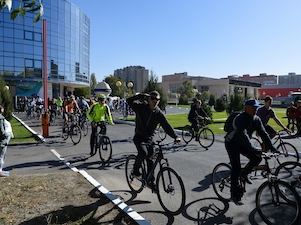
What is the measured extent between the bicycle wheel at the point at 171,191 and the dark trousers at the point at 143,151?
17.5 inches

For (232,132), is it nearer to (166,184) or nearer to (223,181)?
(223,181)

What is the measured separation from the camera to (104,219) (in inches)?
158

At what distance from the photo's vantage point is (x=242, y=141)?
4070 millimetres

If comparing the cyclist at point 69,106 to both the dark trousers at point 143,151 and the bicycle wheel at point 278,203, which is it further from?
the bicycle wheel at point 278,203

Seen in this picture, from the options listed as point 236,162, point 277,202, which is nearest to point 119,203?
point 236,162

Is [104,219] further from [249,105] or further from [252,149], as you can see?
[249,105]

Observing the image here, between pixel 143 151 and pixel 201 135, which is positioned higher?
pixel 143 151

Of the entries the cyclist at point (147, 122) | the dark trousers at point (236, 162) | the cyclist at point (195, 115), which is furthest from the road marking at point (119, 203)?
the cyclist at point (195, 115)

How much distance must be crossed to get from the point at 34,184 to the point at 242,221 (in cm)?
400

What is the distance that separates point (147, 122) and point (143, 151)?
0.53 metres

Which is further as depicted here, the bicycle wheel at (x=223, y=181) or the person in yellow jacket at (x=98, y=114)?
the person in yellow jacket at (x=98, y=114)

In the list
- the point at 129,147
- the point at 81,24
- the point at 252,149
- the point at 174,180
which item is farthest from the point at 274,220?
the point at 81,24

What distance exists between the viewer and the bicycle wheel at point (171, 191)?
13.4 feet

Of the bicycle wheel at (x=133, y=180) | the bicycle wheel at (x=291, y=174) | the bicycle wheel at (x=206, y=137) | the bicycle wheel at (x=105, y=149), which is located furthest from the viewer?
the bicycle wheel at (x=206, y=137)
